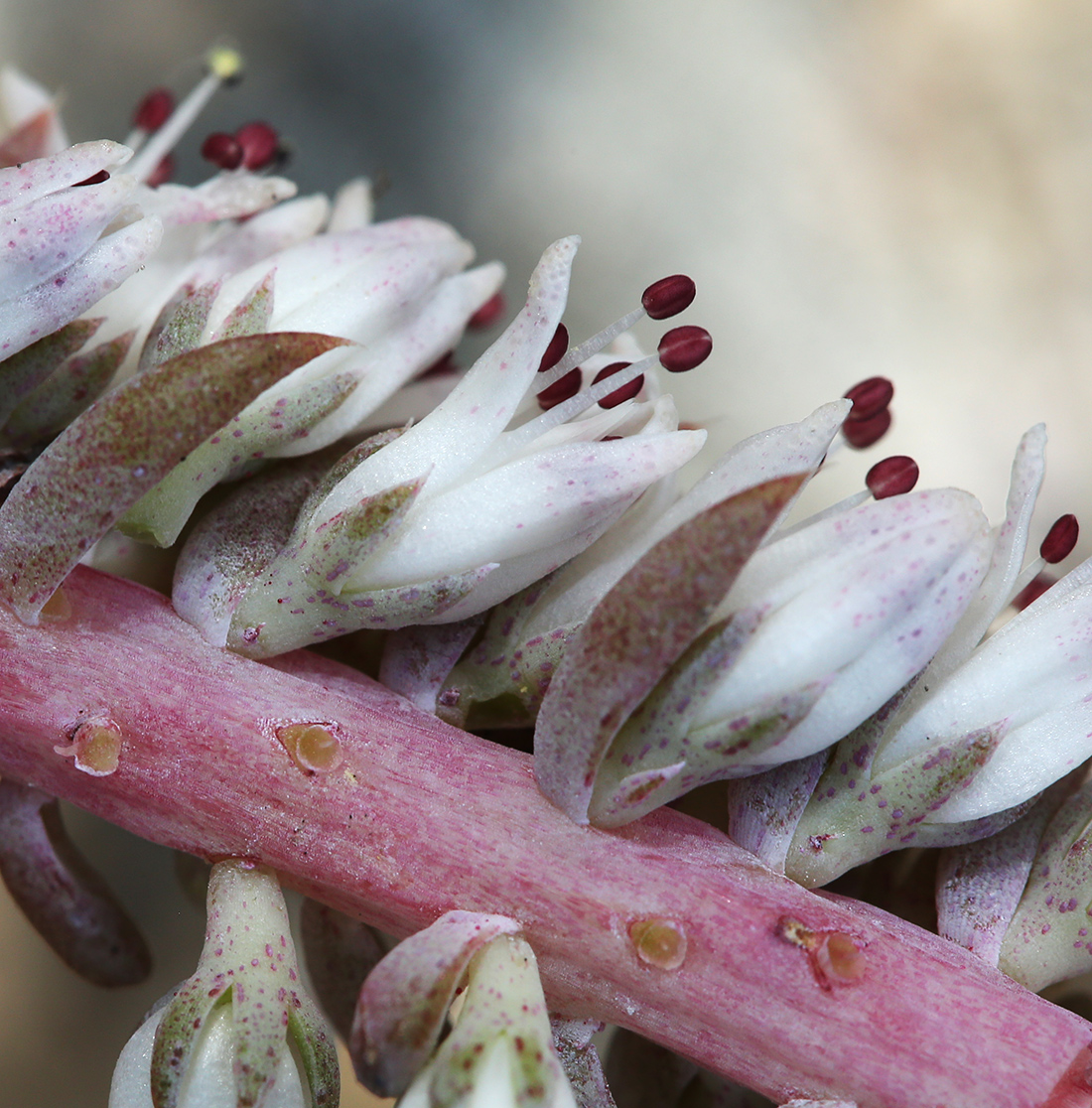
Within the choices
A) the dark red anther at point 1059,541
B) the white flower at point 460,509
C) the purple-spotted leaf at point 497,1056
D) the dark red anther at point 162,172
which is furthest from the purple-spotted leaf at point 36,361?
the dark red anther at point 1059,541

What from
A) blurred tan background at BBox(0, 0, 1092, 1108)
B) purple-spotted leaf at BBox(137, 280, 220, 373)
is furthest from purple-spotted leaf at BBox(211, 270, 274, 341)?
blurred tan background at BBox(0, 0, 1092, 1108)

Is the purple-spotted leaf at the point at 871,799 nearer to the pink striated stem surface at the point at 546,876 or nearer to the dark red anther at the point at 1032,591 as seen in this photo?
the pink striated stem surface at the point at 546,876

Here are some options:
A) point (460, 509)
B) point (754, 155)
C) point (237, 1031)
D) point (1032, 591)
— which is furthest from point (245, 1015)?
point (754, 155)

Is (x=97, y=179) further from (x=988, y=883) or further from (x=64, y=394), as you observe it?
(x=988, y=883)

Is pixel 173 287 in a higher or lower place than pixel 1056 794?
lower

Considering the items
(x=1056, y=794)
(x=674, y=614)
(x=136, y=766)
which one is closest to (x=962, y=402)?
(x=1056, y=794)

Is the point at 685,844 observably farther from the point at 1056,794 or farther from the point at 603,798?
the point at 1056,794

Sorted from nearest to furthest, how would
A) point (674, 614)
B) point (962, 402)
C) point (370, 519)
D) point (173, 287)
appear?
point (674, 614), point (370, 519), point (173, 287), point (962, 402)
